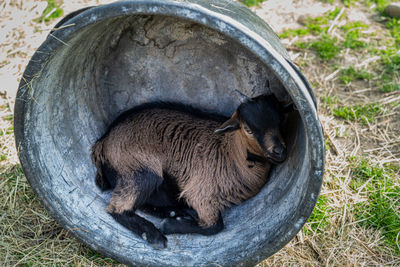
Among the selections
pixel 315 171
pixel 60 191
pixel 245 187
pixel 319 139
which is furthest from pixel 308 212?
pixel 60 191

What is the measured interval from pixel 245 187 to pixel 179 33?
1.41 m

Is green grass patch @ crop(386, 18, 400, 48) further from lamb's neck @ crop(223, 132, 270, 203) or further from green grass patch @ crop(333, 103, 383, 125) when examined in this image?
lamb's neck @ crop(223, 132, 270, 203)

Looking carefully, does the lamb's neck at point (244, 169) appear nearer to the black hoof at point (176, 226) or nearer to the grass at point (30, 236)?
the black hoof at point (176, 226)

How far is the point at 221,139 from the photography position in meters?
3.46

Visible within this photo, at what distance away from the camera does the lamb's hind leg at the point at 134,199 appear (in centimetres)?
342

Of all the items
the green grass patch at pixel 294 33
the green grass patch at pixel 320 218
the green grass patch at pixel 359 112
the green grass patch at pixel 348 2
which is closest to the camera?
the green grass patch at pixel 320 218

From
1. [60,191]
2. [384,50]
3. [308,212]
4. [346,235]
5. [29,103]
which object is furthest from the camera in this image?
[384,50]

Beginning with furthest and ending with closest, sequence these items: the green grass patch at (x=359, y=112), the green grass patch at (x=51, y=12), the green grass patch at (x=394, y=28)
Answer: the green grass patch at (x=51, y=12) → the green grass patch at (x=394, y=28) → the green grass patch at (x=359, y=112)

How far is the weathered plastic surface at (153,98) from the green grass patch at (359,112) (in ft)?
4.38

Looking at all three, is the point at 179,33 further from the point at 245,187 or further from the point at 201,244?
the point at 201,244

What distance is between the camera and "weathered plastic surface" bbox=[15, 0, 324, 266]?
8.52 feet

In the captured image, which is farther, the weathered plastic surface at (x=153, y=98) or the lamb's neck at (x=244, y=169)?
the lamb's neck at (x=244, y=169)

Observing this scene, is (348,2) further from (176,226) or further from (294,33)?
(176,226)

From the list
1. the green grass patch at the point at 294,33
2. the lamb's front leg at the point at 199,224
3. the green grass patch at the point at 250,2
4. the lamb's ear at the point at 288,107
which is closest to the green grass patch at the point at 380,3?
the green grass patch at the point at 294,33
